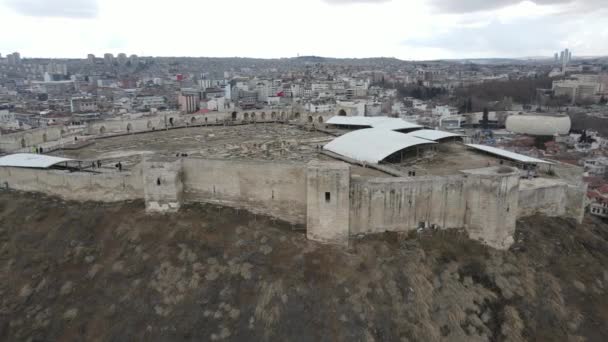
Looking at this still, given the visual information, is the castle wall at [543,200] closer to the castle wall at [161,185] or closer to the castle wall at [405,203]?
the castle wall at [405,203]

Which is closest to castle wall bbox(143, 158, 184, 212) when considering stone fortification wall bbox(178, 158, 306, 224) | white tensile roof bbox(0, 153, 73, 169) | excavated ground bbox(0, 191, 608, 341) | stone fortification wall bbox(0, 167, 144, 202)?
excavated ground bbox(0, 191, 608, 341)

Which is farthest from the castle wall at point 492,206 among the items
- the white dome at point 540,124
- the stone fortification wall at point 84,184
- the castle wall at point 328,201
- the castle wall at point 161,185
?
the white dome at point 540,124

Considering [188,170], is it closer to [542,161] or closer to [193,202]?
[193,202]

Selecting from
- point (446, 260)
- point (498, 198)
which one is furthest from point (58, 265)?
point (498, 198)

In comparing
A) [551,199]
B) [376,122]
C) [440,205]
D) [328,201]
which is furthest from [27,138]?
[551,199]

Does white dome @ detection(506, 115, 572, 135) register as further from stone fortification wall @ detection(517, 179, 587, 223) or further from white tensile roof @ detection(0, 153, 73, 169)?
white tensile roof @ detection(0, 153, 73, 169)

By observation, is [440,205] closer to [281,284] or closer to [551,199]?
[551,199]

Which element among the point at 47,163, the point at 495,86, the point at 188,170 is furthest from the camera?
the point at 495,86
